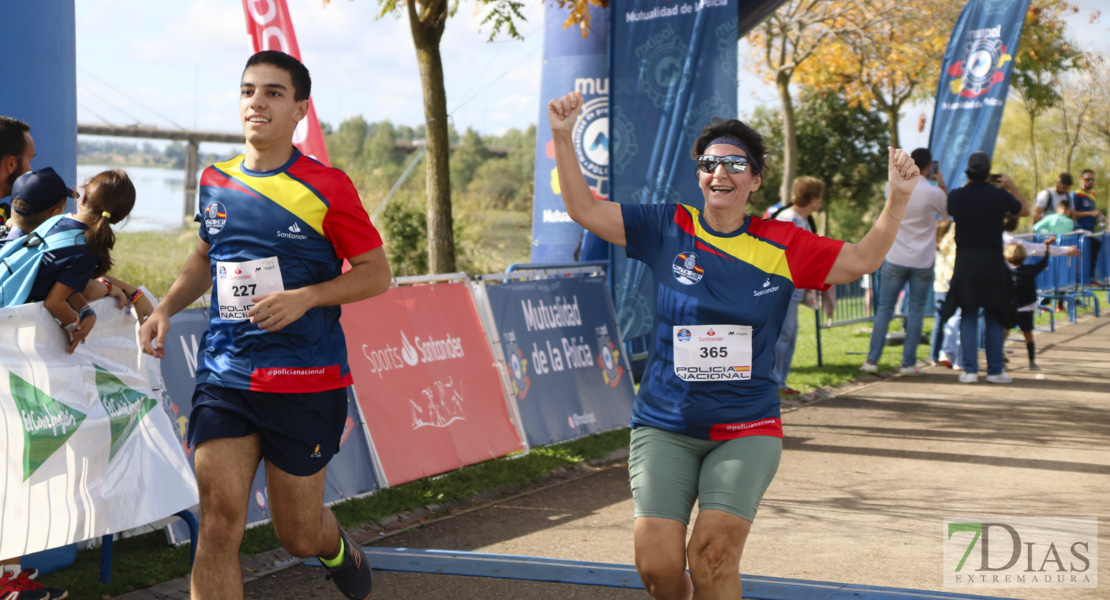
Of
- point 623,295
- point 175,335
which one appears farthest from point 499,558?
point 623,295

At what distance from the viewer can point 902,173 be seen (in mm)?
3787

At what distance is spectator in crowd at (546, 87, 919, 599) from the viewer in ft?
12.0

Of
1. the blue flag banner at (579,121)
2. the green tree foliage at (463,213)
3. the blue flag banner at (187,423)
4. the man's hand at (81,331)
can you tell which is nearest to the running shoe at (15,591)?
the blue flag banner at (187,423)

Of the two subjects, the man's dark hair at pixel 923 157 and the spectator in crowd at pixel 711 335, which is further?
the man's dark hair at pixel 923 157

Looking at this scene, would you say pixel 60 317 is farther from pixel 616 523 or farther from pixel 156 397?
pixel 616 523

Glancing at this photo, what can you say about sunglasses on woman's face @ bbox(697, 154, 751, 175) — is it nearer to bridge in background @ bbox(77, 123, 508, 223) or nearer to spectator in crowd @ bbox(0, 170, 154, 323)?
spectator in crowd @ bbox(0, 170, 154, 323)

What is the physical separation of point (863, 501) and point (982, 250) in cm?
538

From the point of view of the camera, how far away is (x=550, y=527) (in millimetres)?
6164

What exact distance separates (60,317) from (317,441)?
1.44 metres

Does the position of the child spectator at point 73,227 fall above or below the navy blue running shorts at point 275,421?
above

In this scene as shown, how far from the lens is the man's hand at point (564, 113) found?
3812 millimetres

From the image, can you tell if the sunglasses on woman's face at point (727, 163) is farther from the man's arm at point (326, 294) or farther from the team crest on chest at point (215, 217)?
the team crest on chest at point (215, 217)

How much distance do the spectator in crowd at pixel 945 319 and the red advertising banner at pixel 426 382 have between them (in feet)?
22.6

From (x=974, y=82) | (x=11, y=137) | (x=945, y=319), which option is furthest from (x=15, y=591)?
(x=974, y=82)
